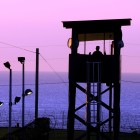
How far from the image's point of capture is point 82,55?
33625 mm

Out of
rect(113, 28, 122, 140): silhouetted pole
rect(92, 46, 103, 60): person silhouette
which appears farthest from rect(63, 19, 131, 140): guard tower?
rect(92, 46, 103, 60): person silhouette

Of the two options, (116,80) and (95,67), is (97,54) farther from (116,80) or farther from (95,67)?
(116,80)

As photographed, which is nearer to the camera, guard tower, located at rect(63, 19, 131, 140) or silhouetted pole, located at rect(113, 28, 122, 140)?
guard tower, located at rect(63, 19, 131, 140)

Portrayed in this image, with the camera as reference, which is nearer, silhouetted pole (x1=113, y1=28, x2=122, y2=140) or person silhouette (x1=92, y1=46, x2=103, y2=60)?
person silhouette (x1=92, y1=46, x2=103, y2=60)

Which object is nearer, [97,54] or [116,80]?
[97,54]

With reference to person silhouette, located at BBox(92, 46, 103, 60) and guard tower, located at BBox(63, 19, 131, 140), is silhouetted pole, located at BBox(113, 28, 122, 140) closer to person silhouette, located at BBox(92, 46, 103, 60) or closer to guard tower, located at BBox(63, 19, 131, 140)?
guard tower, located at BBox(63, 19, 131, 140)

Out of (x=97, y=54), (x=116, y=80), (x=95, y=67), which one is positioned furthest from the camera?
(x=116, y=80)

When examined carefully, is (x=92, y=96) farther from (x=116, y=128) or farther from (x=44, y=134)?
(x=44, y=134)

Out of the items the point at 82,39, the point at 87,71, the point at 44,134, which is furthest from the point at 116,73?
the point at 44,134

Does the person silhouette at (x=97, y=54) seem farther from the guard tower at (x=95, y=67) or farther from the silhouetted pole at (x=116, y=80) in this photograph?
the silhouetted pole at (x=116, y=80)

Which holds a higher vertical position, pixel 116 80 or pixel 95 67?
pixel 95 67

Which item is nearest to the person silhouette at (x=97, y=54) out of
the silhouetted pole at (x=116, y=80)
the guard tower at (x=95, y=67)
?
the guard tower at (x=95, y=67)

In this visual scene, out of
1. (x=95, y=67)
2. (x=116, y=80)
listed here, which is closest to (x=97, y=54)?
(x=95, y=67)

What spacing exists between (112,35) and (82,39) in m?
1.89
